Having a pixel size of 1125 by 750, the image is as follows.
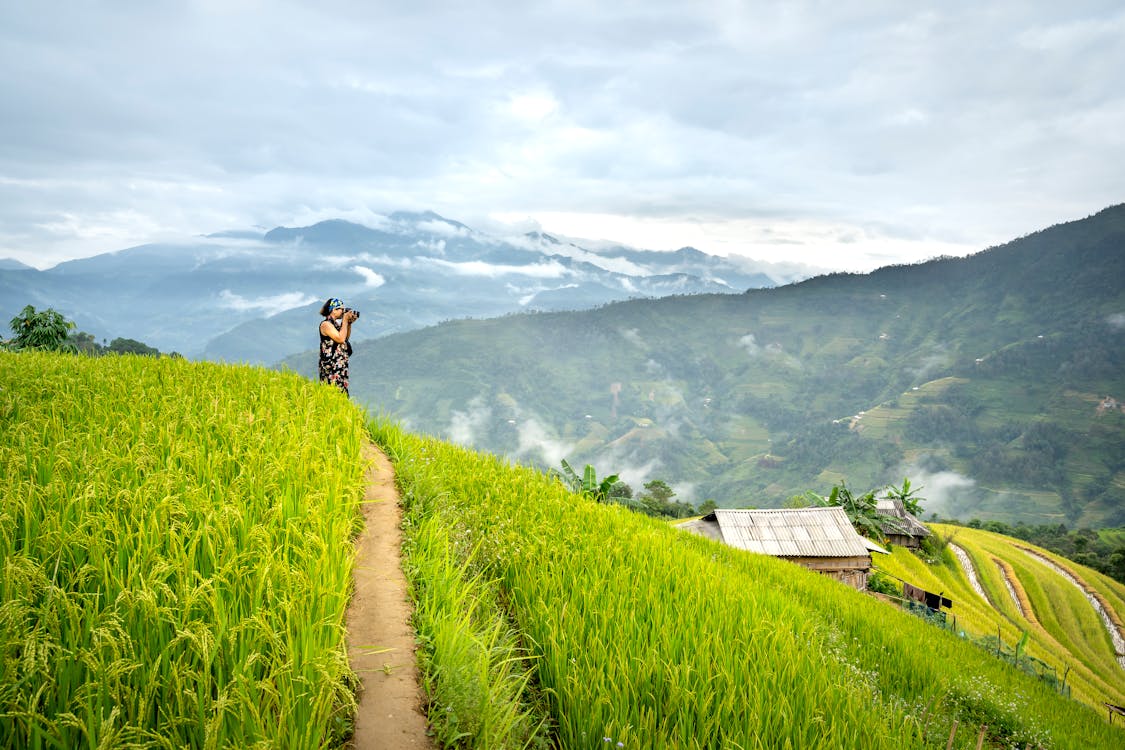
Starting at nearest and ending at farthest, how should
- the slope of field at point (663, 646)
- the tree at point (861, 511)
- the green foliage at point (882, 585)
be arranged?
1. the slope of field at point (663, 646)
2. the green foliage at point (882, 585)
3. the tree at point (861, 511)

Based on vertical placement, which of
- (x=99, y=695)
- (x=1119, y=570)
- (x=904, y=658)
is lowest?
(x=1119, y=570)

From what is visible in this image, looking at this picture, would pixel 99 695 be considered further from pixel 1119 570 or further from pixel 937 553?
pixel 1119 570

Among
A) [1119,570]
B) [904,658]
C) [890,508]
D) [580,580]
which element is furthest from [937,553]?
[580,580]

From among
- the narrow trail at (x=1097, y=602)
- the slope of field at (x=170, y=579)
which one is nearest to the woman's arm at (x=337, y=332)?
the slope of field at (x=170, y=579)

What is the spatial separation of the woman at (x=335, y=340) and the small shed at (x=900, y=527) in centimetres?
5273

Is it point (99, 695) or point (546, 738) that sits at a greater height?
point (99, 695)

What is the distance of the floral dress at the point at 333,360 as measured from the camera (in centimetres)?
1212

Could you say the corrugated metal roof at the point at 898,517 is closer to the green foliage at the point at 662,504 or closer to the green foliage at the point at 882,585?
the green foliage at the point at 882,585

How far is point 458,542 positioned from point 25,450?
3.86 metres

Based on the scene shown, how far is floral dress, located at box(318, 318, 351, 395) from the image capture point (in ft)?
39.8

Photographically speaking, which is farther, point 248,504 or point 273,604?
point 248,504

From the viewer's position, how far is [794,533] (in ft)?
107

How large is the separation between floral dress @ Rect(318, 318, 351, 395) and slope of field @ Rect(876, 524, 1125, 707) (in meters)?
31.2

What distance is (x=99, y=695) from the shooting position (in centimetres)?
254
